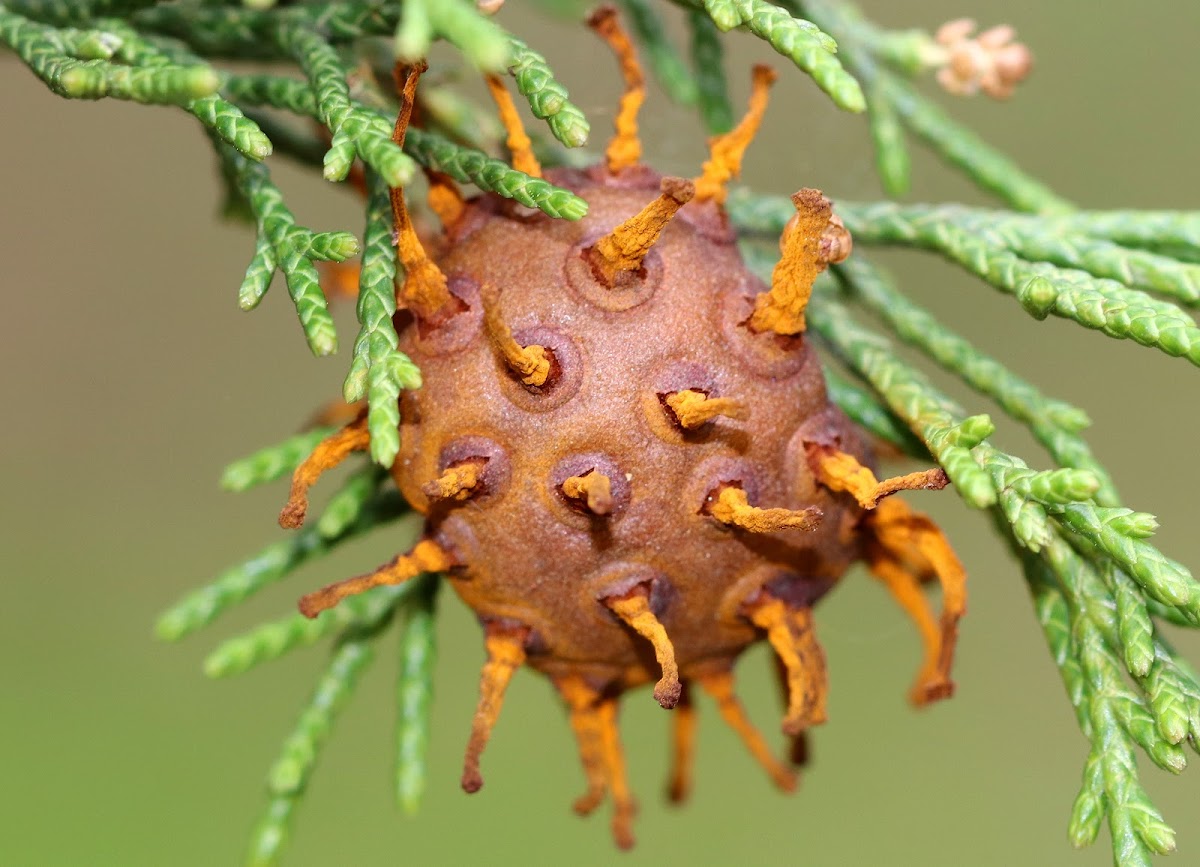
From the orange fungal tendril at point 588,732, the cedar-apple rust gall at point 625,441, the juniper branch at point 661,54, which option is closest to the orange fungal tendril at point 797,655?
the cedar-apple rust gall at point 625,441

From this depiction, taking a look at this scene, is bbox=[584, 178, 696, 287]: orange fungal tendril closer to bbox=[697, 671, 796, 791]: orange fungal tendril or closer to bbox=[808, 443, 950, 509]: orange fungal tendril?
bbox=[808, 443, 950, 509]: orange fungal tendril

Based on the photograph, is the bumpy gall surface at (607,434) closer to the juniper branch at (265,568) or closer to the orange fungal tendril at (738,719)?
the orange fungal tendril at (738,719)

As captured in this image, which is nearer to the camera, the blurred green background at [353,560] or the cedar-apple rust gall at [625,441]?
the cedar-apple rust gall at [625,441]

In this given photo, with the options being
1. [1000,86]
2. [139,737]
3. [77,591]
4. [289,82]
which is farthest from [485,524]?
[77,591]

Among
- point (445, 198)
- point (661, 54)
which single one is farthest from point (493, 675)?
point (661, 54)

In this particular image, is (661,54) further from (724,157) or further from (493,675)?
(493,675)

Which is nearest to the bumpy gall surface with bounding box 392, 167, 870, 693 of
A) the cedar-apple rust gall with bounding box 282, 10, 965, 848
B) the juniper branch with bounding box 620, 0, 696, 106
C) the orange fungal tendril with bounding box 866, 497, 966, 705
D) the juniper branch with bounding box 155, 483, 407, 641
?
the cedar-apple rust gall with bounding box 282, 10, 965, 848

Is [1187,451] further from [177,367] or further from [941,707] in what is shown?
[177,367]

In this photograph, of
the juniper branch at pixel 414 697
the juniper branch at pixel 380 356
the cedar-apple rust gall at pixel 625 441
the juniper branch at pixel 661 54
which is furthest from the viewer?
the juniper branch at pixel 661 54
